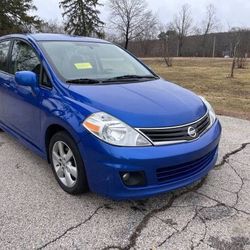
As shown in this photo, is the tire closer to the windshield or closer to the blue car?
the blue car

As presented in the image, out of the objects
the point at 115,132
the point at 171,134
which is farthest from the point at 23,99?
the point at 171,134

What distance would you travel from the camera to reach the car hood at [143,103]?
9.39 feet

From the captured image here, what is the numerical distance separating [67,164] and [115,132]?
73cm

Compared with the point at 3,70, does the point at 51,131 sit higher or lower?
lower

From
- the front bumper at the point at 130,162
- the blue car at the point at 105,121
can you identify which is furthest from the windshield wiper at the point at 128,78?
the front bumper at the point at 130,162

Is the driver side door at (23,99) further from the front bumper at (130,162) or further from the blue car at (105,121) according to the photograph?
the front bumper at (130,162)

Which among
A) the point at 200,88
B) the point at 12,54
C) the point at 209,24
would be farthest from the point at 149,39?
the point at 12,54

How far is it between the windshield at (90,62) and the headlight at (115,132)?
31.1 inches

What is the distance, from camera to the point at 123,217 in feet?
9.50

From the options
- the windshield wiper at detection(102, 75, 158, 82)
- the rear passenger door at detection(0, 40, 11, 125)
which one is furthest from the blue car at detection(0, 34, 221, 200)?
the rear passenger door at detection(0, 40, 11, 125)

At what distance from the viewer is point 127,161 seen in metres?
2.66

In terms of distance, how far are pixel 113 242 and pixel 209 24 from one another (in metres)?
77.8

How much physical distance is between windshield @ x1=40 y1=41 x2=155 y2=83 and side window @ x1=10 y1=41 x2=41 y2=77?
0.18 metres

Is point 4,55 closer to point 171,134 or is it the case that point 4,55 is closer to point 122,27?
point 171,134
